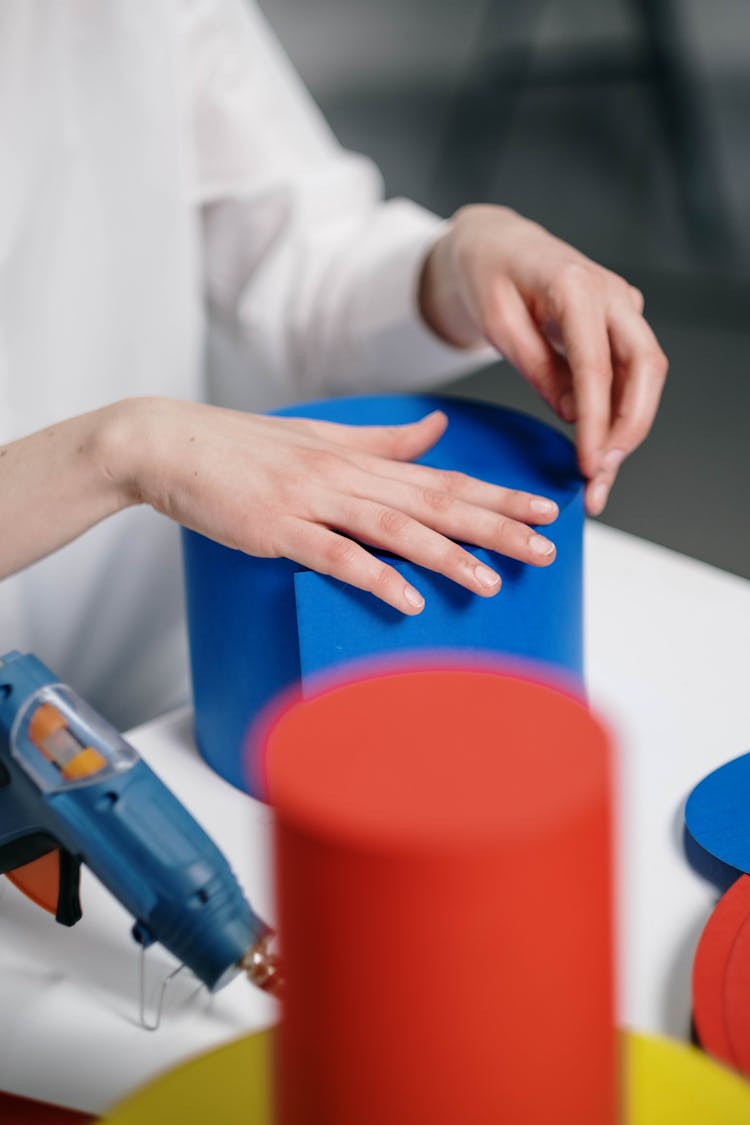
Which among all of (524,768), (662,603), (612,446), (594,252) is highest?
(524,768)

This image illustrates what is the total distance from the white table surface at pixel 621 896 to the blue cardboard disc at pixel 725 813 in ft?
0.05


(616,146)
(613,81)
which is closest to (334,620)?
(616,146)

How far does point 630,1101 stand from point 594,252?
2.48 m

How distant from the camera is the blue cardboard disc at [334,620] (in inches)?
20.6

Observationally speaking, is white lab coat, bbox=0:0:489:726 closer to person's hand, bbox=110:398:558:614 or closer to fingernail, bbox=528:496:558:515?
person's hand, bbox=110:398:558:614

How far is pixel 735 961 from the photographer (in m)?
0.43

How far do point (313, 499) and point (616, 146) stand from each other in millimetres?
2920

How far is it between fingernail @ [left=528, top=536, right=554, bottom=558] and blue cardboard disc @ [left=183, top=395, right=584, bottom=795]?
0.7 inches

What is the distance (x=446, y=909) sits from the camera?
232mm

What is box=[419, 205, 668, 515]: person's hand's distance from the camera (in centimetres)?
65

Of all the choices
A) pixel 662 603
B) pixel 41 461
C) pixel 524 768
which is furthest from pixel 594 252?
pixel 524 768

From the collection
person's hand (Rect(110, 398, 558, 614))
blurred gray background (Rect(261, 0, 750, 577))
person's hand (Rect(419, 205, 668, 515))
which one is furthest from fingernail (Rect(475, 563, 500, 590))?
blurred gray background (Rect(261, 0, 750, 577))

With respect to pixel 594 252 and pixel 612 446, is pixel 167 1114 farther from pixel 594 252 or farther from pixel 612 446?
pixel 594 252

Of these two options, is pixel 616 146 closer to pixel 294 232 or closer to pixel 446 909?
pixel 294 232
